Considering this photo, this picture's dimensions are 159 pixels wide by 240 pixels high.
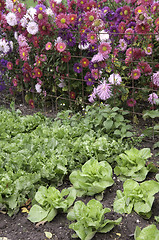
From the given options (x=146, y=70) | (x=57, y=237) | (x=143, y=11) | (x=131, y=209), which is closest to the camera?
(x=57, y=237)

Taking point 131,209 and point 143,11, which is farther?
point 143,11

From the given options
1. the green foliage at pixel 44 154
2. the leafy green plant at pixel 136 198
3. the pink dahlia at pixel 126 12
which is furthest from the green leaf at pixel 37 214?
the pink dahlia at pixel 126 12

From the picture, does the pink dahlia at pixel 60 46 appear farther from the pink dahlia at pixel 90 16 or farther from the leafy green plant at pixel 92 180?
the leafy green plant at pixel 92 180

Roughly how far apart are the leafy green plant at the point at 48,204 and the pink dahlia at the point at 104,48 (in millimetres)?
1711

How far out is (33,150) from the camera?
2.99m

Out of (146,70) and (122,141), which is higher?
(146,70)

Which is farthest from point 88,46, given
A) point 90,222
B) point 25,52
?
point 90,222

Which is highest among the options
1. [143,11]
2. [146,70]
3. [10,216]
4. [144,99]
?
[143,11]

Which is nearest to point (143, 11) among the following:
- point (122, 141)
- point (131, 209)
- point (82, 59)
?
point (82, 59)

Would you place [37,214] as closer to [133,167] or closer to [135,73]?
[133,167]

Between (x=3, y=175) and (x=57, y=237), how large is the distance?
2.49ft

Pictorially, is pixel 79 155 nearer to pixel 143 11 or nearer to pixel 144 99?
pixel 144 99

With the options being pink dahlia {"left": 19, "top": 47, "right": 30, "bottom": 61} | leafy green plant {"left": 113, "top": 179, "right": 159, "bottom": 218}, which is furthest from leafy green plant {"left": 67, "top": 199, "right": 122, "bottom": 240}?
pink dahlia {"left": 19, "top": 47, "right": 30, "bottom": 61}

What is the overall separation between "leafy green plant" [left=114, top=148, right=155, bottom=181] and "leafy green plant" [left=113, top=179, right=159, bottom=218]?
0.86 ft
